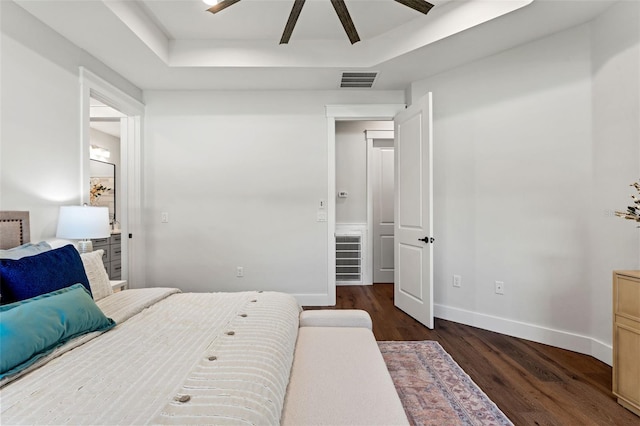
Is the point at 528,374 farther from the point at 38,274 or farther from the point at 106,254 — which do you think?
the point at 106,254

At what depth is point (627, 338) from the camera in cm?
173

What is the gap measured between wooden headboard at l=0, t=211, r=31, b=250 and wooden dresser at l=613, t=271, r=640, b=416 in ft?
12.5

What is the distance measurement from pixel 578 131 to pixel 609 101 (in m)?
0.27

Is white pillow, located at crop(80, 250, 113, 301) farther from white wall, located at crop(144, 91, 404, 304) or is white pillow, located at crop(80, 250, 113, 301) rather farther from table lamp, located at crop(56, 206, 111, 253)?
→ white wall, located at crop(144, 91, 404, 304)

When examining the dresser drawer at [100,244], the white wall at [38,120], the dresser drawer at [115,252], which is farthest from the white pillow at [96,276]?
the dresser drawer at [115,252]

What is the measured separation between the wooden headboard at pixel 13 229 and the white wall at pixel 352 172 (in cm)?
360

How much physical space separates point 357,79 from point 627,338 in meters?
3.05

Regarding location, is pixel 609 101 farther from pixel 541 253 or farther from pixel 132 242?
pixel 132 242

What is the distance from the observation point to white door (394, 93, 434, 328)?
297cm

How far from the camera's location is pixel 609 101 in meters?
2.29

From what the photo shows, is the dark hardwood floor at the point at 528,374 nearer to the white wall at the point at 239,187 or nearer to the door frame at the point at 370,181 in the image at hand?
the white wall at the point at 239,187

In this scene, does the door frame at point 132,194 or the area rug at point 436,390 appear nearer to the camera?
the area rug at point 436,390

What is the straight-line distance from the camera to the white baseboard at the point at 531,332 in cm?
234

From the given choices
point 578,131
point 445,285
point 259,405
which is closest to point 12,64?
point 259,405
